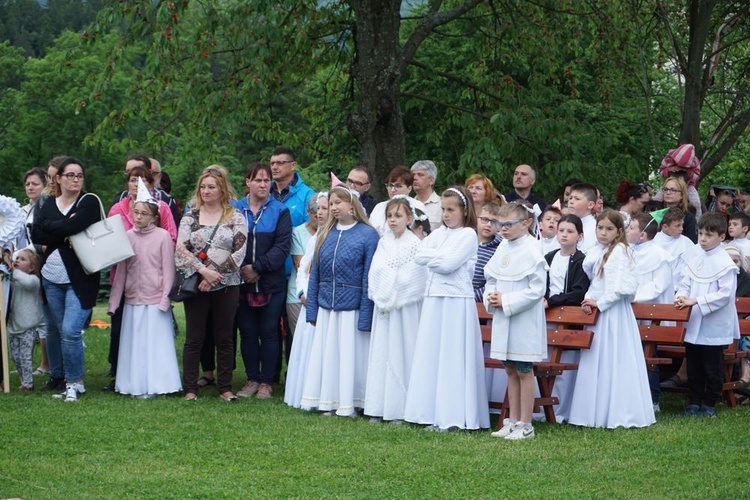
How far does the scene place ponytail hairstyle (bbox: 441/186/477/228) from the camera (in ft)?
29.4

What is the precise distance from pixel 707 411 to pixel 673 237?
1891 mm

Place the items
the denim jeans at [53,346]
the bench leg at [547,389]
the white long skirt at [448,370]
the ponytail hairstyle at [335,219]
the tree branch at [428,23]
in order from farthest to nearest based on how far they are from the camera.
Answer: the tree branch at [428,23]
the denim jeans at [53,346]
the ponytail hairstyle at [335,219]
the bench leg at [547,389]
the white long skirt at [448,370]

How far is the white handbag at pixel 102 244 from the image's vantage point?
9984 millimetres

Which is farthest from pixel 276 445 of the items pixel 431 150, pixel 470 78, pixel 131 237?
pixel 431 150

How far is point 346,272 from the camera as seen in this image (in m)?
9.53

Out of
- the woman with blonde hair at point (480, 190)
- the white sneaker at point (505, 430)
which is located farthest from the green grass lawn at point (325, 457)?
the woman with blonde hair at point (480, 190)

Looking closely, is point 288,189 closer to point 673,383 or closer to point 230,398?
point 230,398

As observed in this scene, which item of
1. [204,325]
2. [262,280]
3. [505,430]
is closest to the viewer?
[505,430]

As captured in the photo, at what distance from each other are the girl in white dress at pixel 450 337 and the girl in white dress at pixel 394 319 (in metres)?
0.25

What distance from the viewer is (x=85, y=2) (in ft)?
238

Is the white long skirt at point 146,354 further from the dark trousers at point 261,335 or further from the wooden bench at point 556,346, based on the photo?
the wooden bench at point 556,346

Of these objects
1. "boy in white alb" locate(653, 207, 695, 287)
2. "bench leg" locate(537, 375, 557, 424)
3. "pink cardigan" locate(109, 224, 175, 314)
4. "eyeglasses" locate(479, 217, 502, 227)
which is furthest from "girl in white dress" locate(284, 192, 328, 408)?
"boy in white alb" locate(653, 207, 695, 287)

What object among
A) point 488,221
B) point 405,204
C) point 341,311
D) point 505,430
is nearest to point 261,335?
point 341,311

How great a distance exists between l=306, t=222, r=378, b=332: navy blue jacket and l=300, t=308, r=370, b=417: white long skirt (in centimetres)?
10
